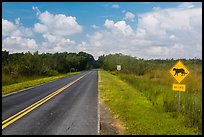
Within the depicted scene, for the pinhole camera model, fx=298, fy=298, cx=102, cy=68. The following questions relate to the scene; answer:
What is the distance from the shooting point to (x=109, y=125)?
34.5 ft

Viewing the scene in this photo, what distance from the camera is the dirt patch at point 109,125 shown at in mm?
9477

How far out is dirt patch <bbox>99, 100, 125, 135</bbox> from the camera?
9.48 m

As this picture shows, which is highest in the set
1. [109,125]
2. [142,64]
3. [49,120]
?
[142,64]

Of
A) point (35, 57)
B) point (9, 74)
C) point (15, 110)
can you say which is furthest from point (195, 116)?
point (35, 57)

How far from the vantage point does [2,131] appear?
9.16m

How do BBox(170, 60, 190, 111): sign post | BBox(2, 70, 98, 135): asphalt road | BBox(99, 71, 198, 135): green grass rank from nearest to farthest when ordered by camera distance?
1. BBox(2, 70, 98, 135): asphalt road
2. BBox(99, 71, 198, 135): green grass
3. BBox(170, 60, 190, 111): sign post

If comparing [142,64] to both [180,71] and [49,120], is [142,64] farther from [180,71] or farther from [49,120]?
[49,120]

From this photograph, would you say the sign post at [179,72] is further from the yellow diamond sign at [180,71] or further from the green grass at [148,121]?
the green grass at [148,121]

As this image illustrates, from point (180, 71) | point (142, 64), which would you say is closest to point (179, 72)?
point (180, 71)

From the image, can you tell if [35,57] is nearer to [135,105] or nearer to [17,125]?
[135,105]

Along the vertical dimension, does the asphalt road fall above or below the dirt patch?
above

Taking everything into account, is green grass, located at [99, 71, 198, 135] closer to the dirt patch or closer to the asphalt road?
the dirt patch

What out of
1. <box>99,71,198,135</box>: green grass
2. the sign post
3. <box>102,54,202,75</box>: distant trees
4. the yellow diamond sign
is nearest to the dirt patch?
<box>99,71,198,135</box>: green grass

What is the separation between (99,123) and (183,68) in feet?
16.5
